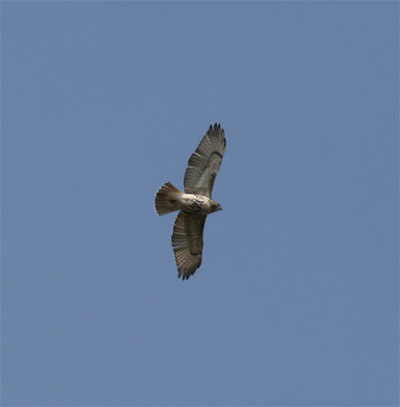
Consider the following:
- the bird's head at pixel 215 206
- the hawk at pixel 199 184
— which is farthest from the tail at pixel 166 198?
the bird's head at pixel 215 206

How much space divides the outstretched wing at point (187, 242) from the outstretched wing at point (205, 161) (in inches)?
41.5

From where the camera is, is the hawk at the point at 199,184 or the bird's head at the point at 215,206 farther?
the bird's head at the point at 215,206

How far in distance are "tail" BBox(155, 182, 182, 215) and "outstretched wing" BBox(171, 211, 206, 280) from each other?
968 millimetres

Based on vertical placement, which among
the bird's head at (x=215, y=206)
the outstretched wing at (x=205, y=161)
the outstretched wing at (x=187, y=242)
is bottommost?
the outstretched wing at (x=187, y=242)

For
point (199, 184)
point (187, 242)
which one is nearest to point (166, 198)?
point (199, 184)

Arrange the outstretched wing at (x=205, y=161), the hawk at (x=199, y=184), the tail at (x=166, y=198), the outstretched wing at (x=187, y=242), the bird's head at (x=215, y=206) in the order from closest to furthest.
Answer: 1. the tail at (x=166, y=198)
2. the hawk at (x=199, y=184)
3. the outstretched wing at (x=205, y=161)
4. the bird's head at (x=215, y=206)
5. the outstretched wing at (x=187, y=242)

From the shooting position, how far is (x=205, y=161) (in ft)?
74.0

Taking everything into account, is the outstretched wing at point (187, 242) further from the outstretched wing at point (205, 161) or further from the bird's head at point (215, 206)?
the outstretched wing at point (205, 161)

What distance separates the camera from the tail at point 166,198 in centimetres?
2223

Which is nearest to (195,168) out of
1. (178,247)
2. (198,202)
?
(198,202)

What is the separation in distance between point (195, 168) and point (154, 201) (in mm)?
1208

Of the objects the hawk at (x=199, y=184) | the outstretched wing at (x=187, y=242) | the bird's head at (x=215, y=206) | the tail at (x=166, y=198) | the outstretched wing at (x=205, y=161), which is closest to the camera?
the tail at (x=166, y=198)

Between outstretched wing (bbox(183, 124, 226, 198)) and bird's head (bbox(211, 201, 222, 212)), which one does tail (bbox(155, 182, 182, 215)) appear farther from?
bird's head (bbox(211, 201, 222, 212))

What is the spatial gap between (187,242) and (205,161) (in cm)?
243
